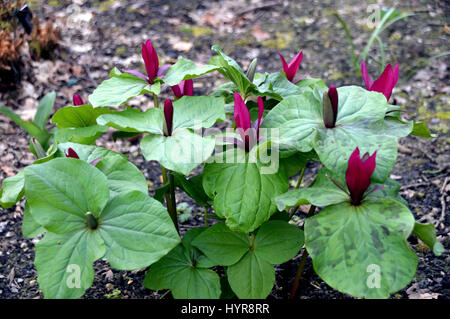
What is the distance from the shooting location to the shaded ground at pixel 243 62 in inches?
79.3

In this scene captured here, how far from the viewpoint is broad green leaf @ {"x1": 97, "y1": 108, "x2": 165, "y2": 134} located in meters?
1.42

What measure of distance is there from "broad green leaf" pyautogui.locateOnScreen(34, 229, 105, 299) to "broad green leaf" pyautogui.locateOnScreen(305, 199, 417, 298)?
0.65 meters

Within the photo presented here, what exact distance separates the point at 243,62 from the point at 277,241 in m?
2.29

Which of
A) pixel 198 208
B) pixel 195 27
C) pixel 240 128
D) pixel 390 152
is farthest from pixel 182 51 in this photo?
pixel 390 152

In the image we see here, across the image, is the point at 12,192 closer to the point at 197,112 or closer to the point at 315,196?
the point at 197,112

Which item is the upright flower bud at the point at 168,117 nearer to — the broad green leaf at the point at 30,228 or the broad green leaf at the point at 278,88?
the broad green leaf at the point at 278,88

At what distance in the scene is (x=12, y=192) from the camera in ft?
4.75

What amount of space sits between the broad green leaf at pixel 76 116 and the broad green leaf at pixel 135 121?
0.21m

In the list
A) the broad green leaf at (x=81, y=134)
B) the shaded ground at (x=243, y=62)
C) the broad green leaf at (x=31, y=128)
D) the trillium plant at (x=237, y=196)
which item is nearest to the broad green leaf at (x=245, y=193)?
the trillium plant at (x=237, y=196)

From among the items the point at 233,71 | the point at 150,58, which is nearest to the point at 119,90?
the point at 150,58

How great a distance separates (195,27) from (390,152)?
2944mm

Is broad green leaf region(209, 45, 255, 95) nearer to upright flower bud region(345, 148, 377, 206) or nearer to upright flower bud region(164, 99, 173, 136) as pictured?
upright flower bud region(164, 99, 173, 136)

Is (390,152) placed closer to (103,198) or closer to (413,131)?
(413,131)

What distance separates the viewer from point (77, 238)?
1.32m
